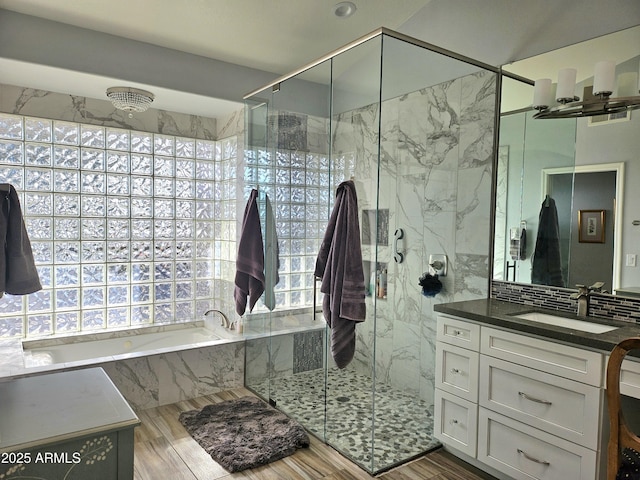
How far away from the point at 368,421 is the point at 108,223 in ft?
8.66

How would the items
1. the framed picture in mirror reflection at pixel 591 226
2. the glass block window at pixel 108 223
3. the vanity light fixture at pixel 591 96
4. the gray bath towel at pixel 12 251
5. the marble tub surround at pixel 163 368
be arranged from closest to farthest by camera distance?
1. the gray bath towel at pixel 12 251
2. the vanity light fixture at pixel 591 96
3. the framed picture in mirror reflection at pixel 591 226
4. the marble tub surround at pixel 163 368
5. the glass block window at pixel 108 223

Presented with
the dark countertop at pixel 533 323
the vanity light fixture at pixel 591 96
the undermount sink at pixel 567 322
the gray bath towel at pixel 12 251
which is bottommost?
the undermount sink at pixel 567 322

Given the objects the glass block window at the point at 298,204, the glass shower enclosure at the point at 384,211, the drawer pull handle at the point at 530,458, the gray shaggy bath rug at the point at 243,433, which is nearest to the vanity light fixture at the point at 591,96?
the glass shower enclosure at the point at 384,211

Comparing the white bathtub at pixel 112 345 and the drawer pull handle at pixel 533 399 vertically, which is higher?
the drawer pull handle at pixel 533 399

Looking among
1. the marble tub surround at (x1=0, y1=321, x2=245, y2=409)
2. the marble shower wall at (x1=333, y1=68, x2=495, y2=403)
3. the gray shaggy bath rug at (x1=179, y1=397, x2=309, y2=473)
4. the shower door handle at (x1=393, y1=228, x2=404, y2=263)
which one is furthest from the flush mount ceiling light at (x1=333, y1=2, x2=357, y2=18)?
the gray shaggy bath rug at (x1=179, y1=397, x2=309, y2=473)

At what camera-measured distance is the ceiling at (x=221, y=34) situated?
265 cm

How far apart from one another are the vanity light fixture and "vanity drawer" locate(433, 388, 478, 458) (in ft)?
5.31

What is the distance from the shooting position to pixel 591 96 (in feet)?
7.62

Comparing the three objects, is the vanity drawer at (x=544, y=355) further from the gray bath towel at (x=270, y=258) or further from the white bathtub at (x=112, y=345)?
the white bathtub at (x=112, y=345)

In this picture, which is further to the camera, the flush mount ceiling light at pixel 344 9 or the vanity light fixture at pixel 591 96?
the flush mount ceiling light at pixel 344 9

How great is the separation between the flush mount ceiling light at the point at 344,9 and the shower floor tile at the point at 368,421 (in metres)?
2.43

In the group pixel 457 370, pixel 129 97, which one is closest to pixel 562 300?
pixel 457 370

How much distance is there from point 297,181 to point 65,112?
6.60 feet

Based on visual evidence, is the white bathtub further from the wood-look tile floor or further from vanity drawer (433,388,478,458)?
vanity drawer (433,388,478,458)
